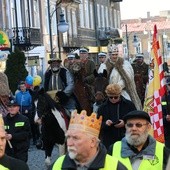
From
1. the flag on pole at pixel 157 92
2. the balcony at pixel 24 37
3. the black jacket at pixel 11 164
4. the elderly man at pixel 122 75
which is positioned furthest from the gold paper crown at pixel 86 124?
the balcony at pixel 24 37

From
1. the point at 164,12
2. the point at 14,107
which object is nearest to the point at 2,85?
the point at 14,107

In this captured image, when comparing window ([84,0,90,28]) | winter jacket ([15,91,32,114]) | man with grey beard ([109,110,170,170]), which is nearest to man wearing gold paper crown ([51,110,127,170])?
man with grey beard ([109,110,170,170])

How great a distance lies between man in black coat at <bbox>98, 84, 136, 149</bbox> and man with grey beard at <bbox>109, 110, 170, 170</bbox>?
2.98m

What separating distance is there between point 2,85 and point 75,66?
260 centimetres

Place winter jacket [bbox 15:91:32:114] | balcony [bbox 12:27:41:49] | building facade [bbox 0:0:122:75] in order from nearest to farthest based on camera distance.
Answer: winter jacket [bbox 15:91:32:114] < balcony [bbox 12:27:41:49] < building facade [bbox 0:0:122:75]

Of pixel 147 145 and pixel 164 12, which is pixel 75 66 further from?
pixel 164 12

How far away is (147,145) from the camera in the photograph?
6.18 m

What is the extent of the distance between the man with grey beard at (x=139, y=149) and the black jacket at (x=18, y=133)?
169 inches

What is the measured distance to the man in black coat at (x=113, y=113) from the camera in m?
9.28

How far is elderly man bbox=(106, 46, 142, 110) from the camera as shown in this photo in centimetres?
1164

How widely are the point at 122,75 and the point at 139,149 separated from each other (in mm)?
5643

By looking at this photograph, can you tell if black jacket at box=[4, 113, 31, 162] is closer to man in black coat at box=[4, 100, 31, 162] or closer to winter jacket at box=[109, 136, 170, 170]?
man in black coat at box=[4, 100, 31, 162]

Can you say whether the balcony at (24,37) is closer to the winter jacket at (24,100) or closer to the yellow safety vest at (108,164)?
the winter jacket at (24,100)

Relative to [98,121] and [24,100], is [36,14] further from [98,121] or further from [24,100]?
[98,121]
